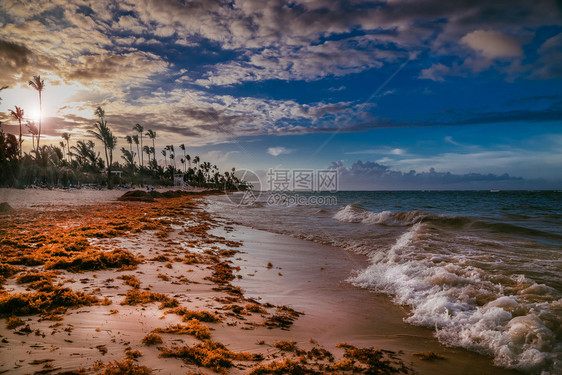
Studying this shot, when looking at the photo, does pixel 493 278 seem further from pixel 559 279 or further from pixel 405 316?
pixel 405 316

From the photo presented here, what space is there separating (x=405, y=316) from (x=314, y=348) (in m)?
2.50

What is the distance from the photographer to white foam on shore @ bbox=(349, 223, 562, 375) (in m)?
3.77

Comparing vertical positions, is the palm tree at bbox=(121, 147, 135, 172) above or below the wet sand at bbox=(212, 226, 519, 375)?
above

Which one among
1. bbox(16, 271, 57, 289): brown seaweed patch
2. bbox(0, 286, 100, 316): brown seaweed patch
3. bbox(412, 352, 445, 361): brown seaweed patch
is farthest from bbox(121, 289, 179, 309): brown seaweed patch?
bbox(412, 352, 445, 361): brown seaweed patch

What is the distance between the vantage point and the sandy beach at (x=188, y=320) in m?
2.87

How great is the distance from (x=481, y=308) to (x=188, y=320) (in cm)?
546

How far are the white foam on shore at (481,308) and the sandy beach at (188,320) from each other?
0.36 m

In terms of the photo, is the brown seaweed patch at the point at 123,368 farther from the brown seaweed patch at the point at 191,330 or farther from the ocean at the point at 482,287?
the ocean at the point at 482,287

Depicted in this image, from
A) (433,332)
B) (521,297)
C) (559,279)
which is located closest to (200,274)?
(433,332)

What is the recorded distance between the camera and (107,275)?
17.9 feet

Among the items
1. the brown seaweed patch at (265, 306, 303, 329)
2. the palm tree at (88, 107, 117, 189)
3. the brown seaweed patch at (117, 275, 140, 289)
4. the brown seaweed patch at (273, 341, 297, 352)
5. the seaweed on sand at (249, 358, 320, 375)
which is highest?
the palm tree at (88, 107, 117, 189)

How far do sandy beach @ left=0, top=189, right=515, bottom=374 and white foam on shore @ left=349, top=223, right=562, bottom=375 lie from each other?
36 centimetres

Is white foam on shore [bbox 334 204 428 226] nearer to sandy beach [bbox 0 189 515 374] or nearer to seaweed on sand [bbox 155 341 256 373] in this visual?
sandy beach [bbox 0 189 515 374]

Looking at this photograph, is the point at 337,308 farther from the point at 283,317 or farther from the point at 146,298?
the point at 146,298
